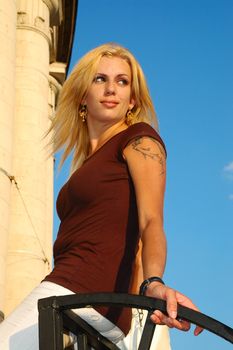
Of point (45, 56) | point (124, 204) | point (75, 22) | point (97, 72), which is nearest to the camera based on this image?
point (124, 204)

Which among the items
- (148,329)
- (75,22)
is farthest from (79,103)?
(75,22)

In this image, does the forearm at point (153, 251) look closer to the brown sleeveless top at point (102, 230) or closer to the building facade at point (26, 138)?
the brown sleeveless top at point (102, 230)

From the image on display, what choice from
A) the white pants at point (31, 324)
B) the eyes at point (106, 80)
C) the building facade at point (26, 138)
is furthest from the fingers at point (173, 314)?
the building facade at point (26, 138)

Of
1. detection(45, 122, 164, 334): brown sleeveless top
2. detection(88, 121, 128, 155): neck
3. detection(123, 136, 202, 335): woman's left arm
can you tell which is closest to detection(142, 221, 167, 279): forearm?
detection(123, 136, 202, 335): woman's left arm

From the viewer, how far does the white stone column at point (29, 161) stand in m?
17.5

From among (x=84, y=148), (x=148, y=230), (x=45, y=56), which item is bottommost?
(x=148, y=230)

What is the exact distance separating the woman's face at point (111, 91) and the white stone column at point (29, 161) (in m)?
13.6

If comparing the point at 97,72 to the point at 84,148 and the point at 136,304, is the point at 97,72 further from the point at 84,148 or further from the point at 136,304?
the point at 136,304

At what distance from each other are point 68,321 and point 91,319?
0.25 m

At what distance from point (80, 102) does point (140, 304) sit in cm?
153

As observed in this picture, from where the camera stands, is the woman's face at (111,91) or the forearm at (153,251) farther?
the woman's face at (111,91)

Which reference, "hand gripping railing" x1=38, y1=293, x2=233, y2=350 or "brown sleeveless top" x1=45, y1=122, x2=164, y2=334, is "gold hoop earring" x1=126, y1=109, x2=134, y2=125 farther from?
"hand gripping railing" x1=38, y1=293, x2=233, y2=350

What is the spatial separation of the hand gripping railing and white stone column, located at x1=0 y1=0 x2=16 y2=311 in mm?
10041

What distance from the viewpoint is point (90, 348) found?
2834mm
